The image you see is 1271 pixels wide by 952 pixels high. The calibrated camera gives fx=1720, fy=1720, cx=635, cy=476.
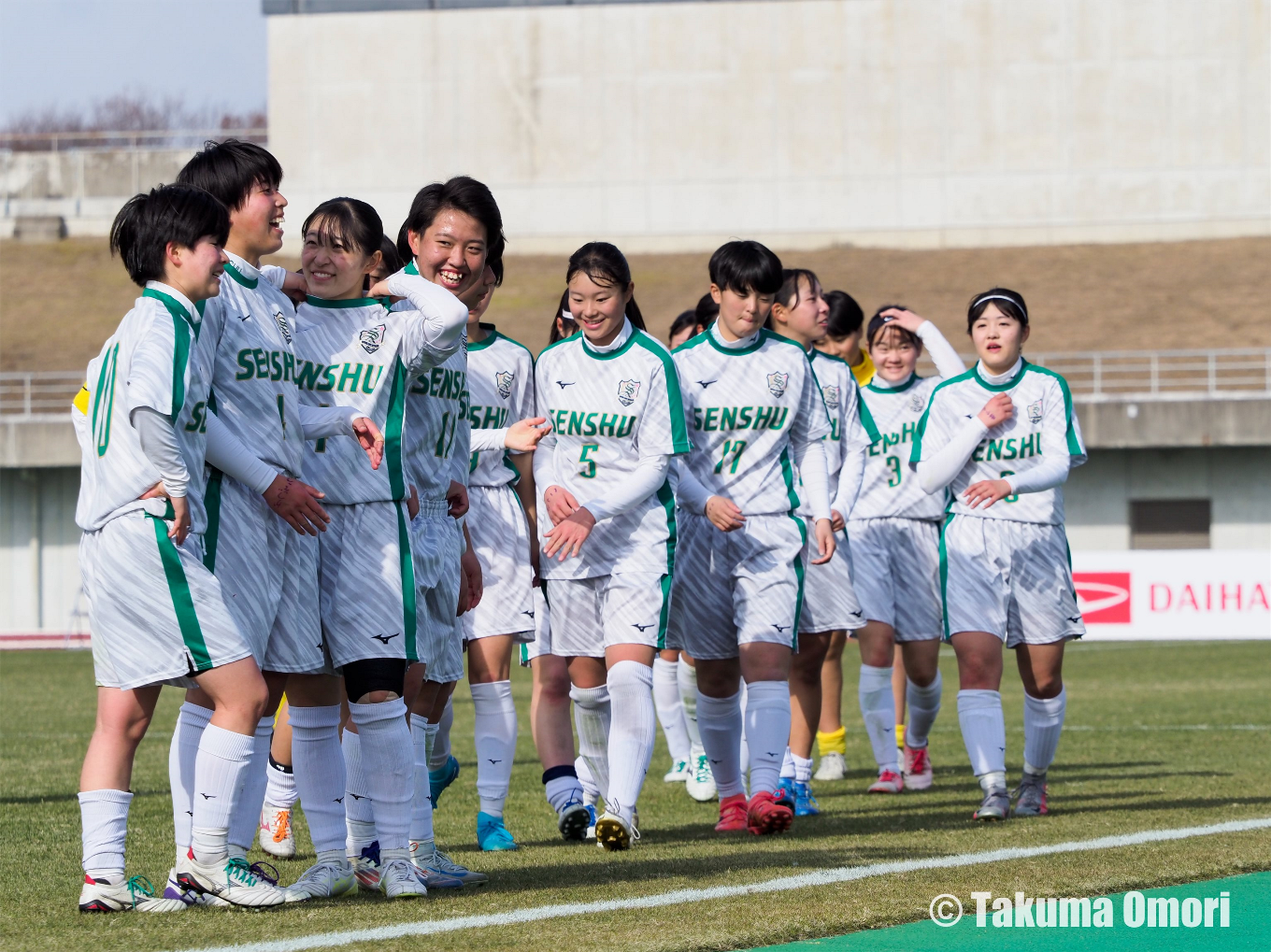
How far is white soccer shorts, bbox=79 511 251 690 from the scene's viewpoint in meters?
4.66

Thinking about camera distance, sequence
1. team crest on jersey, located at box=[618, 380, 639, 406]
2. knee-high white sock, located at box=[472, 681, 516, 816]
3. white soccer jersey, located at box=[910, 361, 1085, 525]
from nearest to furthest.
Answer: team crest on jersey, located at box=[618, 380, 639, 406] < knee-high white sock, located at box=[472, 681, 516, 816] < white soccer jersey, located at box=[910, 361, 1085, 525]

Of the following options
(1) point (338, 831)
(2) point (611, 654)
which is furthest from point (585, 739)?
(1) point (338, 831)

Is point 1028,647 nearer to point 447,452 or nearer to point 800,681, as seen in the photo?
point 800,681

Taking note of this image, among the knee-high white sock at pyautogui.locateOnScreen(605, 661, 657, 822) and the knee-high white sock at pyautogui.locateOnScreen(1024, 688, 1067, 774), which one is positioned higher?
the knee-high white sock at pyautogui.locateOnScreen(605, 661, 657, 822)

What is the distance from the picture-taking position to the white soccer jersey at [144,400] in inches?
182

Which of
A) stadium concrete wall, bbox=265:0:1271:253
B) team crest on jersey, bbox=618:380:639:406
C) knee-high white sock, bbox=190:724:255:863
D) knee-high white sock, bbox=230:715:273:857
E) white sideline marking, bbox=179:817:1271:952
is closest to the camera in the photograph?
white sideline marking, bbox=179:817:1271:952

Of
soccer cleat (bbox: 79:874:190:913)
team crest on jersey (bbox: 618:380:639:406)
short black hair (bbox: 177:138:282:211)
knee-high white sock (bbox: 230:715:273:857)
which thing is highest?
short black hair (bbox: 177:138:282:211)

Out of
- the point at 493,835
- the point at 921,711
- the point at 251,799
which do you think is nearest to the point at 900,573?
the point at 921,711

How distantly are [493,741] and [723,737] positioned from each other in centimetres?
99

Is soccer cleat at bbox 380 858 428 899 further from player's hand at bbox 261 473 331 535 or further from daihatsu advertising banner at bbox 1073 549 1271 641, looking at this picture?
daihatsu advertising banner at bbox 1073 549 1271 641

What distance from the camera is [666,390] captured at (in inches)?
261

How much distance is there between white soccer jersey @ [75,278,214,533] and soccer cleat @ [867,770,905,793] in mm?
4885

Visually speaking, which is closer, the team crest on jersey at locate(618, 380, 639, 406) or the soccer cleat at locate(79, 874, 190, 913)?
the soccer cleat at locate(79, 874, 190, 913)

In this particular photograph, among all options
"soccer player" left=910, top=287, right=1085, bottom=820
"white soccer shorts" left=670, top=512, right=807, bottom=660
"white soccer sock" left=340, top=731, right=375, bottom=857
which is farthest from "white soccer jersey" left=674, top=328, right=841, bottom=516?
"white soccer sock" left=340, top=731, right=375, bottom=857
